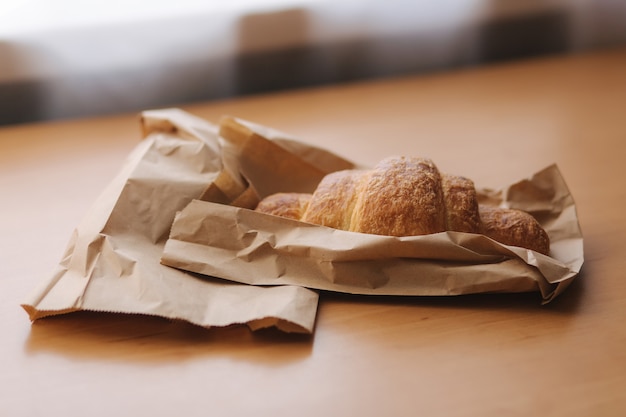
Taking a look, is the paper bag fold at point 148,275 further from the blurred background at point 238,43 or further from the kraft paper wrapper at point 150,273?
the blurred background at point 238,43

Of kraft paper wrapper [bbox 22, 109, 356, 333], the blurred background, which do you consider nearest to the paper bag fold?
kraft paper wrapper [bbox 22, 109, 356, 333]

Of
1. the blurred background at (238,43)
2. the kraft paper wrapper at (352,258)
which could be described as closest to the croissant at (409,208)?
the kraft paper wrapper at (352,258)

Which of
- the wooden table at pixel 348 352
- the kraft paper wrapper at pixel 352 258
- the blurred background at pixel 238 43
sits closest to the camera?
the wooden table at pixel 348 352

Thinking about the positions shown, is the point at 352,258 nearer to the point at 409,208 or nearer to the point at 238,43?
the point at 409,208

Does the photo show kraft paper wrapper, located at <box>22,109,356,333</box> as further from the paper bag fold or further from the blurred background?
the blurred background

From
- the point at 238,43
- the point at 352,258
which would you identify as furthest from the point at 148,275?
the point at 238,43

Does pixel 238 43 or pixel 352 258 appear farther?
pixel 238 43

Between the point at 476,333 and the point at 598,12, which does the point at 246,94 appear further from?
the point at 476,333
